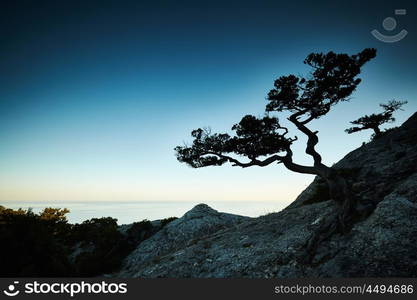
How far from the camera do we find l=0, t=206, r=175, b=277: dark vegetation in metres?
13.7

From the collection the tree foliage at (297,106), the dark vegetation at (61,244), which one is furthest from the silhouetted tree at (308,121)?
the dark vegetation at (61,244)

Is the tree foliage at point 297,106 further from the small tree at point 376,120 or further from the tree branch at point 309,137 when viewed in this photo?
the small tree at point 376,120

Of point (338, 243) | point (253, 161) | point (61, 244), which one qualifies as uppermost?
point (253, 161)

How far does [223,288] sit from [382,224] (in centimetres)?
890

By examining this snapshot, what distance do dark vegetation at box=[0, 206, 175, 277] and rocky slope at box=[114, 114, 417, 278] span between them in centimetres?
275

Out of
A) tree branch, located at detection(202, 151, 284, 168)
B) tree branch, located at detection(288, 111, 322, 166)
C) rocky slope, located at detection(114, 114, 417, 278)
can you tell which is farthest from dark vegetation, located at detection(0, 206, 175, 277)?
tree branch, located at detection(288, 111, 322, 166)

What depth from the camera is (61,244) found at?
742 inches

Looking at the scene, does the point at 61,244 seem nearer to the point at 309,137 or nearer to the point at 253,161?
the point at 253,161

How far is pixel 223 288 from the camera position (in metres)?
8.86

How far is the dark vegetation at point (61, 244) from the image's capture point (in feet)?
45.0

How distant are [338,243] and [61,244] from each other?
19.9 m

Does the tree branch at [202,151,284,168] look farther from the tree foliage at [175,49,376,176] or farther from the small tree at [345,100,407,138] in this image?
the small tree at [345,100,407,138]

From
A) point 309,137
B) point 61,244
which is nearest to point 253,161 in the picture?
point 309,137

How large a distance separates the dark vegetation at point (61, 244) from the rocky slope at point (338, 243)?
9.01ft
